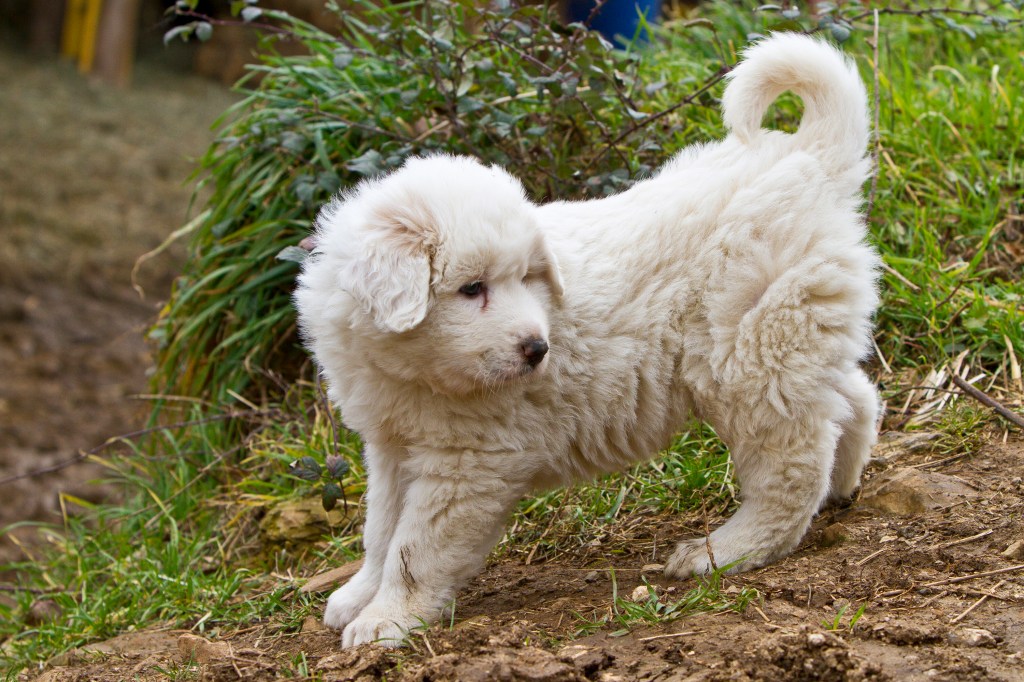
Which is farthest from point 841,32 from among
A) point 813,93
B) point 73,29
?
point 73,29

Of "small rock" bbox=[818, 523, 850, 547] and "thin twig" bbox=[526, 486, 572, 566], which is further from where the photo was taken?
"thin twig" bbox=[526, 486, 572, 566]

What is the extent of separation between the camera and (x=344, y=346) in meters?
2.84

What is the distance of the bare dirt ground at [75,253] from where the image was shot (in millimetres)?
7023

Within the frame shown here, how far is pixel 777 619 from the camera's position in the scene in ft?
8.20

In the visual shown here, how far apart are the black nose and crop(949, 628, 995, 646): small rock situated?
1.14 metres

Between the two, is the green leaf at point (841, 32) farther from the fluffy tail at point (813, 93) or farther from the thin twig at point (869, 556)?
the thin twig at point (869, 556)

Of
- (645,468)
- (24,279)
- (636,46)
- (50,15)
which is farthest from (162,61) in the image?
(645,468)

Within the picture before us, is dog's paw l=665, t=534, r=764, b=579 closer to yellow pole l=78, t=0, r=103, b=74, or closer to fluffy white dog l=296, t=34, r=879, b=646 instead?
fluffy white dog l=296, t=34, r=879, b=646

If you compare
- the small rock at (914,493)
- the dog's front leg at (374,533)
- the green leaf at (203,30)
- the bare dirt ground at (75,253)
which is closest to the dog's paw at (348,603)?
the dog's front leg at (374,533)

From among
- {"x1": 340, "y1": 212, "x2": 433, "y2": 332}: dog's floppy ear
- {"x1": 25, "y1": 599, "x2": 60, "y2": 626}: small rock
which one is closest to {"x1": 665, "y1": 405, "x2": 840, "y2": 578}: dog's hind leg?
{"x1": 340, "y1": 212, "x2": 433, "y2": 332}: dog's floppy ear

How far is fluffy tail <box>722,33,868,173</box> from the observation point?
2.95 metres

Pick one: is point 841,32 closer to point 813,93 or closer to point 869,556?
point 813,93

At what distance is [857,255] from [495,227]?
1.01 m

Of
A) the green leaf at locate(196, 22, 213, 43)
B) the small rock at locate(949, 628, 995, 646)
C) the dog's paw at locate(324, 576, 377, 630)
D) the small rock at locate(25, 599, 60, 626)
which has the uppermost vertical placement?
the green leaf at locate(196, 22, 213, 43)
